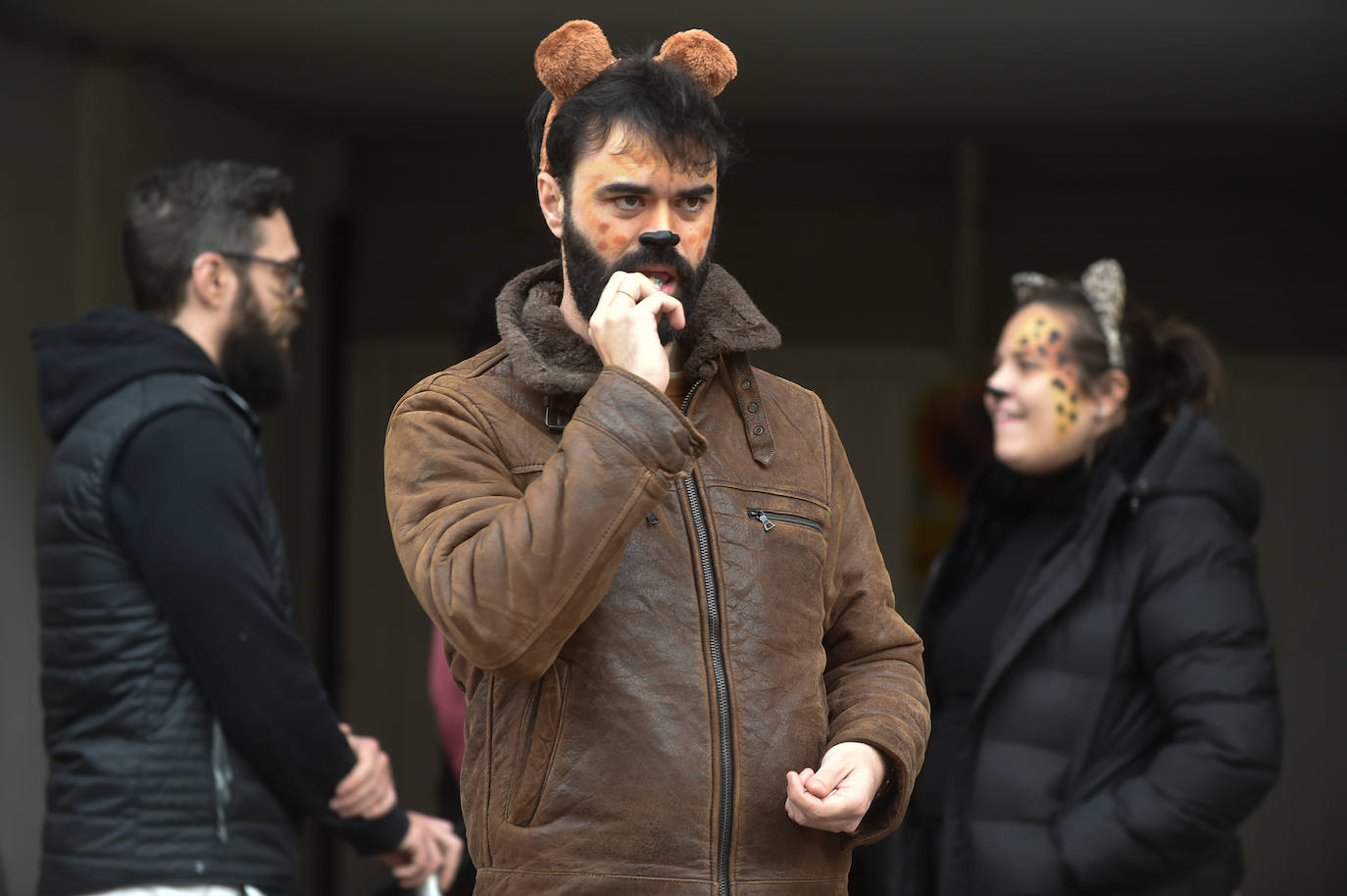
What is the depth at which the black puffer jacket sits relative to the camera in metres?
2.86

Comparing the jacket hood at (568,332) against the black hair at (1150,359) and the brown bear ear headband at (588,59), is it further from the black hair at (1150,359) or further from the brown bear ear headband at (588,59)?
the black hair at (1150,359)

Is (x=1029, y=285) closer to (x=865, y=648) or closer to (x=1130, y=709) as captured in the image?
(x=1130, y=709)

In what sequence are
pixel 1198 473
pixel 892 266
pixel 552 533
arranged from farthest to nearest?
pixel 892 266 < pixel 1198 473 < pixel 552 533

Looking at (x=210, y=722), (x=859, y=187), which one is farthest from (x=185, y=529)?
(x=859, y=187)

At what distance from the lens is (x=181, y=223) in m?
2.98

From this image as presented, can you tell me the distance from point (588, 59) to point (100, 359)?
1.29 meters

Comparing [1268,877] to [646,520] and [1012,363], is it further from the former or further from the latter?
[646,520]

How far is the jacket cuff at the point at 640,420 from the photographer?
1602 mm

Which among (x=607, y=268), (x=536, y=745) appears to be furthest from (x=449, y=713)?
(x=607, y=268)

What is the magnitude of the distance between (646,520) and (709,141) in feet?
1.50

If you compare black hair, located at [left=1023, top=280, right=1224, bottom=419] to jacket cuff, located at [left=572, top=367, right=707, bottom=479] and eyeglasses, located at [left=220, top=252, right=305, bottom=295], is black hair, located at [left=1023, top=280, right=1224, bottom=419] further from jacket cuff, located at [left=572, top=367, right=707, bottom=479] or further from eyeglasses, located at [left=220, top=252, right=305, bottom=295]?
jacket cuff, located at [left=572, top=367, right=707, bottom=479]

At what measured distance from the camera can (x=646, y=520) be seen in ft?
Answer: 5.74

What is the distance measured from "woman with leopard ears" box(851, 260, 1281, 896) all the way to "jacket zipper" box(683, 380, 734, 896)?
1415 mm

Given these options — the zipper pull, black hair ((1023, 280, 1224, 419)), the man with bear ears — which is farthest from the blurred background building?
the zipper pull
